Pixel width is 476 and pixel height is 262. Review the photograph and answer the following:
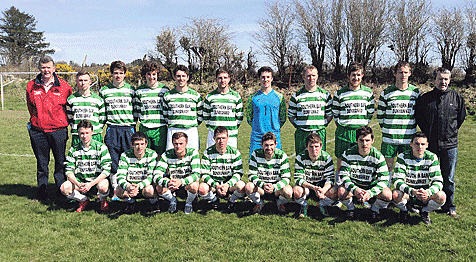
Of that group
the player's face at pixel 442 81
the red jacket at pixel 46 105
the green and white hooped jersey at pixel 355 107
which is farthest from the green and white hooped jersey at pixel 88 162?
the player's face at pixel 442 81

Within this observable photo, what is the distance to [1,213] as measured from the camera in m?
3.98

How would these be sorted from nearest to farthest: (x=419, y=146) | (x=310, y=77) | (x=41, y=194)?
1. (x=419, y=146)
2. (x=310, y=77)
3. (x=41, y=194)

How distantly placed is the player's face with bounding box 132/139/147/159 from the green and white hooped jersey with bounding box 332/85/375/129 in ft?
7.77

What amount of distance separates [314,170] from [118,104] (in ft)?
8.38

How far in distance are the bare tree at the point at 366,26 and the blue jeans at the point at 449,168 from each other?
63.8 ft

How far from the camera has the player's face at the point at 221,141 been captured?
379cm

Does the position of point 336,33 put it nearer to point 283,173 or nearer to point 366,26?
point 366,26

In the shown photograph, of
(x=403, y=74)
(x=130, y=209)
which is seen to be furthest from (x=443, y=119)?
(x=130, y=209)

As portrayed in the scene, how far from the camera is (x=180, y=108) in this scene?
419 centimetres

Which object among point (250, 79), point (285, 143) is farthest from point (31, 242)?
point (250, 79)

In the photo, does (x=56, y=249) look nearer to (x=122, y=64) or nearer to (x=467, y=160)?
(x=122, y=64)

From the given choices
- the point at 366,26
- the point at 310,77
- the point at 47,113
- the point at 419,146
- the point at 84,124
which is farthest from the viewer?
the point at 366,26

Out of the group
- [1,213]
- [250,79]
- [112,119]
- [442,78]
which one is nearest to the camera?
[442,78]

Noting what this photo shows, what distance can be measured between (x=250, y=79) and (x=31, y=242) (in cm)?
1964
